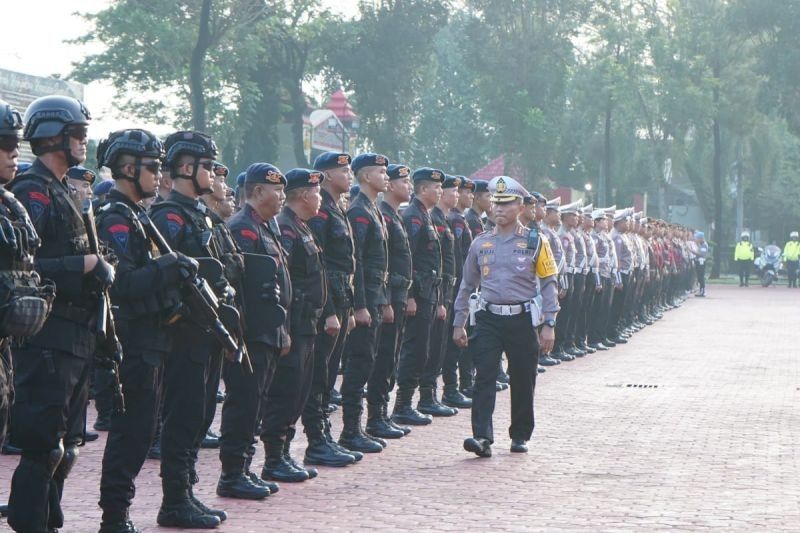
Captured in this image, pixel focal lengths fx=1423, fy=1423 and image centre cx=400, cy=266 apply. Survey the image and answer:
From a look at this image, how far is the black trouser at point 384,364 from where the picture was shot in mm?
11773

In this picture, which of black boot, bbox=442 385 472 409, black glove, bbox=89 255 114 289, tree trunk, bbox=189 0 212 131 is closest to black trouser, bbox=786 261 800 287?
tree trunk, bbox=189 0 212 131

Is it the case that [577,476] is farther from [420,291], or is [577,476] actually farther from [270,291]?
[420,291]

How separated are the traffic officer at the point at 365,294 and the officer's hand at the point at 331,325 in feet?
2.67

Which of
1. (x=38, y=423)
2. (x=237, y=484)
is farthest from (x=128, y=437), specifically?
(x=237, y=484)

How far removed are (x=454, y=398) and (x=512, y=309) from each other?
351cm

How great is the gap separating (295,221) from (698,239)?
3527 cm

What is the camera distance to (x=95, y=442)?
1134 centimetres

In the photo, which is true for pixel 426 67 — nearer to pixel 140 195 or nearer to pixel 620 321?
pixel 620 321

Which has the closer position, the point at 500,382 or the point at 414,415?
the point at 414,415

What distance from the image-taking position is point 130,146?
7.27 meters

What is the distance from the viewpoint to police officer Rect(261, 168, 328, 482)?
9375 millimetres

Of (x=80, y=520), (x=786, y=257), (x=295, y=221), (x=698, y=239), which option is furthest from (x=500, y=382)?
(x=786, y=257)

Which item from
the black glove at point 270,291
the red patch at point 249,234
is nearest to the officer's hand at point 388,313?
the red patch at point 249,234

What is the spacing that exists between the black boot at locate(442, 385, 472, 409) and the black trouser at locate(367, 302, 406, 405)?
241 centimetres
